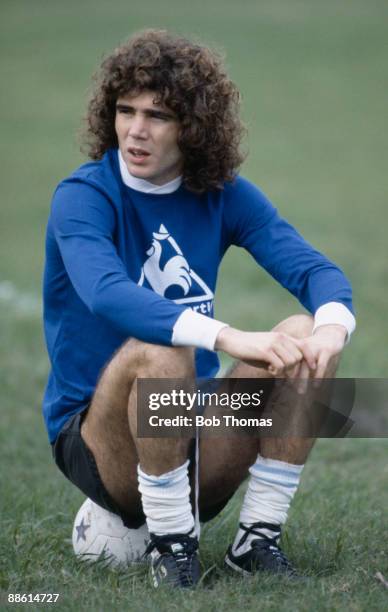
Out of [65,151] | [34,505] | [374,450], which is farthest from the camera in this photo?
[65,151]

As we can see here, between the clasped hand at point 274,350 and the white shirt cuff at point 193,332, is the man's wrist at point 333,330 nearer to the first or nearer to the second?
the clasped hand at point 274,350

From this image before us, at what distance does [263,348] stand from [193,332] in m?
0.22

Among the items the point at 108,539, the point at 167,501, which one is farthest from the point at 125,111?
the point at 108,539

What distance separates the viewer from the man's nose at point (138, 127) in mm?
4332

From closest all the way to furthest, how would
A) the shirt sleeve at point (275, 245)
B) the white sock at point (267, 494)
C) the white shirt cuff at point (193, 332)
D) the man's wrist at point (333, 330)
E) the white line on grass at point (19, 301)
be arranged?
the white shirt cuff at point (193, 332)
the man's wrist at point (333, 330)
the white sock at point (267, 494)
the shirt sleeve at point (275, 245)
the white line on grass at point (19, 301)

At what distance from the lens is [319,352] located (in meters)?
4.04

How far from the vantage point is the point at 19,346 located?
906 cm

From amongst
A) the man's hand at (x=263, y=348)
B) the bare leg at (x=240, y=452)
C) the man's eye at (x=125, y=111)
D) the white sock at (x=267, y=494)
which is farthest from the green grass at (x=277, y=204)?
the man's hand at (x=263, y=348)

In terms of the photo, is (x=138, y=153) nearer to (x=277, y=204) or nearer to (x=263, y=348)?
(x=263, y=348)

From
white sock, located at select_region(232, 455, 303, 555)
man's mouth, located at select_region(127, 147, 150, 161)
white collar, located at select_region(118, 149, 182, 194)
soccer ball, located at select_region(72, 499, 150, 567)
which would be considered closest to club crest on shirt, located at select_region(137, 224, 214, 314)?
white collar, located at select_region(118, 149, 182, 194)

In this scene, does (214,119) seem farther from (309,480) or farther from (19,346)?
(19,346)

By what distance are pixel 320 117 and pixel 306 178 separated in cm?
560

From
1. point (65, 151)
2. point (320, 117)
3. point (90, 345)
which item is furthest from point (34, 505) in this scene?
point (320, 117)

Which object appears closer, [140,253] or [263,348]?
[263,348]
